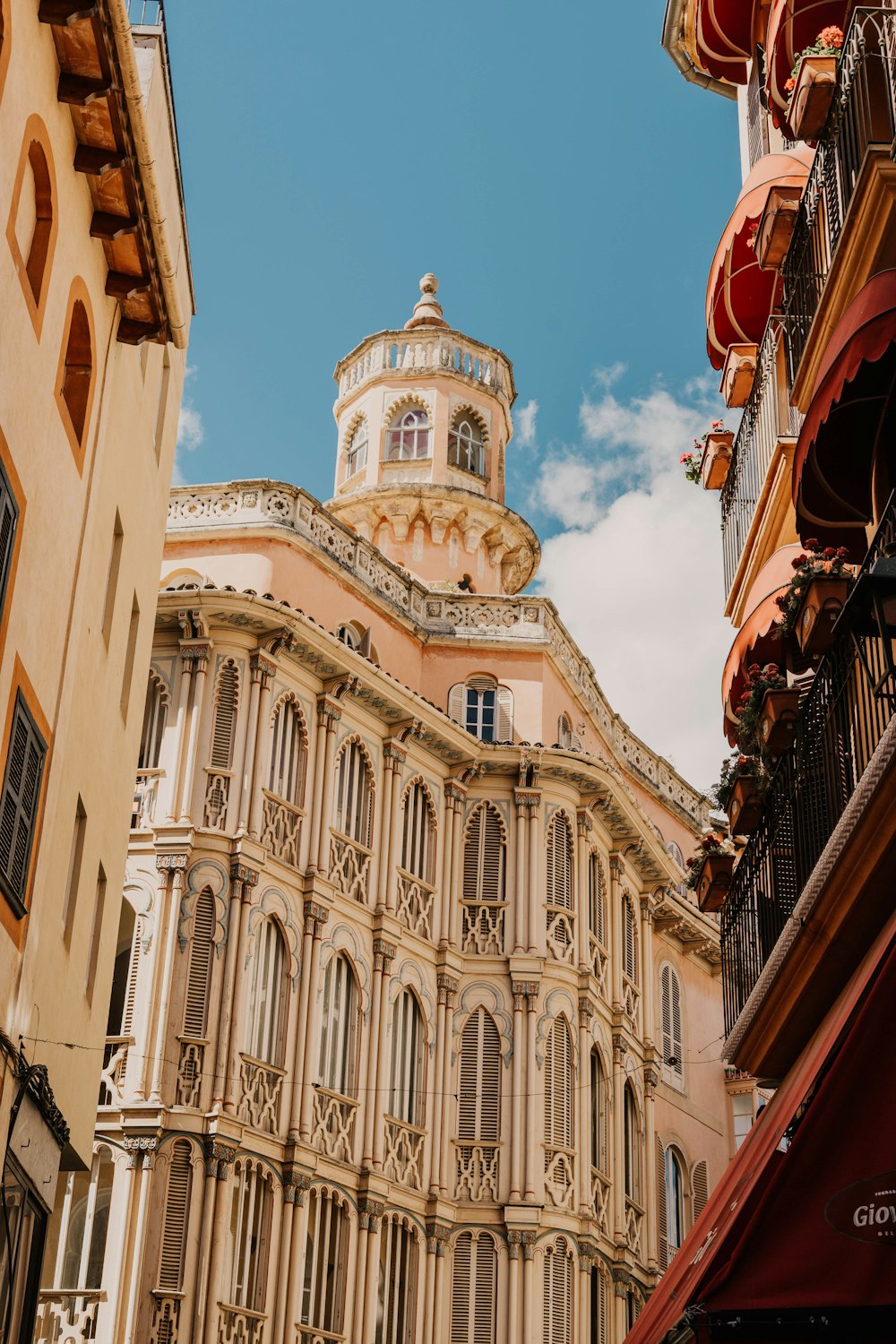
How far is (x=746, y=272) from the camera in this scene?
18219mm

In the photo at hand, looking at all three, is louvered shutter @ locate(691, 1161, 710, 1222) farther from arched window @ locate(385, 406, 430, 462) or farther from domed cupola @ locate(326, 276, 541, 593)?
arched window @ locate(385, 406, 430, 462)

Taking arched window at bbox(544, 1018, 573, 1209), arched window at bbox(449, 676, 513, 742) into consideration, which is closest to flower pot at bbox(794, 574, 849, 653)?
arched window at bbox(544, 1018, 573, 1209)

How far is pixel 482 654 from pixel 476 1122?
8894 millimetres

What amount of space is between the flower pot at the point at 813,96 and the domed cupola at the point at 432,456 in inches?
1024

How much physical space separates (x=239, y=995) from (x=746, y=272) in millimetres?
13395

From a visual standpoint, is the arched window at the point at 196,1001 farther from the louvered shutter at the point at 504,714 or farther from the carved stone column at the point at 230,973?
the louvered shutter at the point at 504,714

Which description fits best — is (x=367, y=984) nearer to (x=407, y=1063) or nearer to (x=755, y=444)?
(x=407, y=1063)

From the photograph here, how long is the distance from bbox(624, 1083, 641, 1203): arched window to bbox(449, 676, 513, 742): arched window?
6949mm

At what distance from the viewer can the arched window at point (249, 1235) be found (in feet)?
82.6

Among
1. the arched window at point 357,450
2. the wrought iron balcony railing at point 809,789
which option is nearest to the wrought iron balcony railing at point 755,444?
the wrought iron balcony railing at point 809,789

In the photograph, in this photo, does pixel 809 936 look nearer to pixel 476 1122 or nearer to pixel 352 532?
pixel 476 1122

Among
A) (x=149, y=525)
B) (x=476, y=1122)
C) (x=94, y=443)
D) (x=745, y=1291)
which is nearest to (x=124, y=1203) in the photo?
(x=476, y=1122)

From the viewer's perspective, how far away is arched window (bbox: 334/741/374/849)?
29.6 metres

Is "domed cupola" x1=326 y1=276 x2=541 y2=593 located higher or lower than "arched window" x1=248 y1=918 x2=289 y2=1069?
higher
